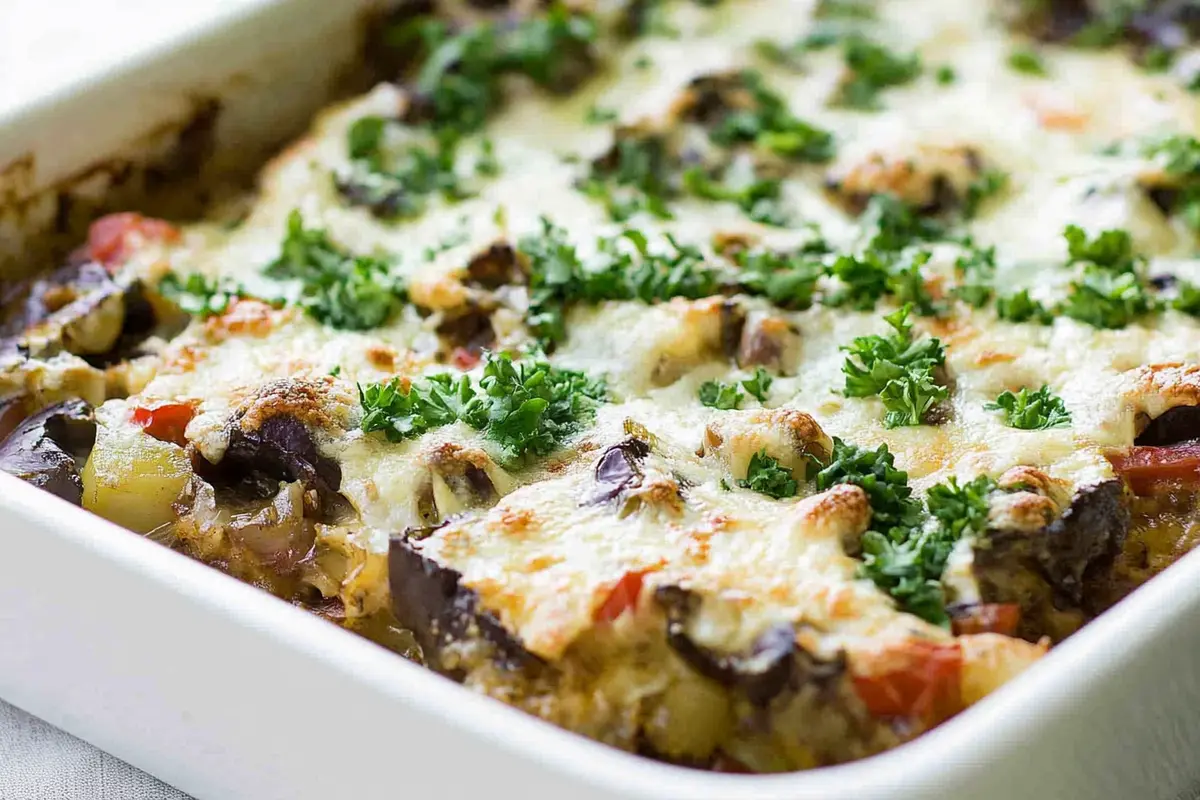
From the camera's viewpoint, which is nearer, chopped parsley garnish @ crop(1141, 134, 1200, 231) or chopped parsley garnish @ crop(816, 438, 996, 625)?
chopped parsley garnish @ crop(816, 438, 996, 625)

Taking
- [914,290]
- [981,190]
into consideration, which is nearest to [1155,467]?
[914,290]

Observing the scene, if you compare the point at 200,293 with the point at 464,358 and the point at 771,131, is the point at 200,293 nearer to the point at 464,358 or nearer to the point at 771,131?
the point at 464,358

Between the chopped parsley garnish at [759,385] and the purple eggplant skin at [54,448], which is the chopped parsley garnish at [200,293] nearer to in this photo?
the purple eggplant skin at [54,448]

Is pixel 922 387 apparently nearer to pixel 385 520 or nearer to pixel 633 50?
pixel 385 520

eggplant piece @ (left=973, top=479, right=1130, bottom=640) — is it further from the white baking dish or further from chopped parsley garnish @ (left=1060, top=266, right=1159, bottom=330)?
chopped parsley garnish @ (left=1060, top=266, right=1159, bottom=330)

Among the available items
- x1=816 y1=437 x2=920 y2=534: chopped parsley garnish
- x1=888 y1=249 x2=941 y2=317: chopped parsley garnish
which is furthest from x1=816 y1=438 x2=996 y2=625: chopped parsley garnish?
x1=888 y1=249 x2=941 y2=317: chopped parsley garnish

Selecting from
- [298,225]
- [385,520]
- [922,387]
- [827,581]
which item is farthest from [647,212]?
[827,581]
